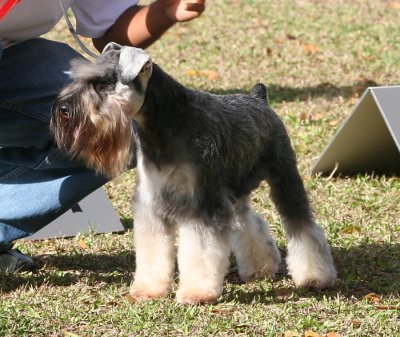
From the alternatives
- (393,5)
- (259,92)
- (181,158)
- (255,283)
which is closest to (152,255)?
(181,158)

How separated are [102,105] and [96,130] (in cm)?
13

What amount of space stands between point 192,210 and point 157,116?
51cm

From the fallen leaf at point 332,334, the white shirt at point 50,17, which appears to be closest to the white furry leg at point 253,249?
the fallen leaf at point 332,334

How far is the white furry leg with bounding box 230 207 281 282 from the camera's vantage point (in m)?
5.67

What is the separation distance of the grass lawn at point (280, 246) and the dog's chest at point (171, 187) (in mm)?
537

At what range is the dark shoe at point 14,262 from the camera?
18.9ft

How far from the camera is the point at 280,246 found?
625 cm

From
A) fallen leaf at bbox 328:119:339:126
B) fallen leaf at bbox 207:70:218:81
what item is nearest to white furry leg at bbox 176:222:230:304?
fallen leaf at bbox 328:119:339:126

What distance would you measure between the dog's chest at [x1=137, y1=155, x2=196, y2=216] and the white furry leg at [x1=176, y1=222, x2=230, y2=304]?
117mm

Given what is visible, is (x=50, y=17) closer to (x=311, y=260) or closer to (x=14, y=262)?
(x=14, y=262)

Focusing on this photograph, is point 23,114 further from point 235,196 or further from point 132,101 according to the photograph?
point 235,196

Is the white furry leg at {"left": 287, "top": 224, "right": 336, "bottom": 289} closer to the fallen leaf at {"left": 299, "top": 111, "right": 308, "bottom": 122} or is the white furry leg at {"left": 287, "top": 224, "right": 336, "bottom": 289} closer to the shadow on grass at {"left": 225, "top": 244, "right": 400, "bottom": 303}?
the shadow on grass at {"left": 225, "top": 244, "right": 400, "bottom": 303}

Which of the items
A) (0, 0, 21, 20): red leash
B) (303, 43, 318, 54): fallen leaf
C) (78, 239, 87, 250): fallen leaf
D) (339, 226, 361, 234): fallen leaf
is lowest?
(303, 43, 318, 54): fallen leaf

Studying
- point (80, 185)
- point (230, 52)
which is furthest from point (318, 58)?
point (80, 185)
